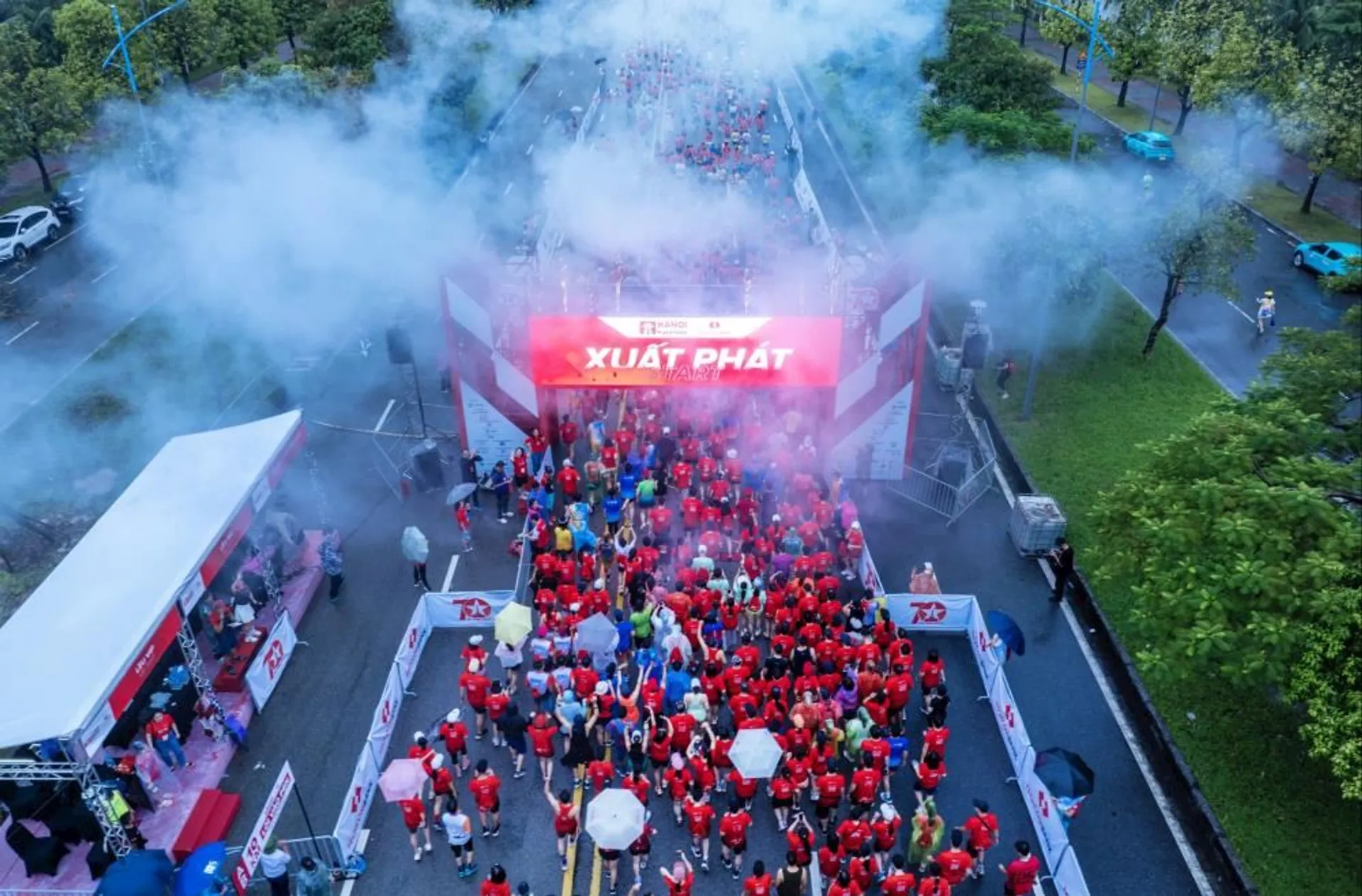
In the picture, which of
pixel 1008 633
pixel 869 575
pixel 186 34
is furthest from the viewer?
pixel 186 34

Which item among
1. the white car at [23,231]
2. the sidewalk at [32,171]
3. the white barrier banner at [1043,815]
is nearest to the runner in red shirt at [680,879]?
the white barrier banner at [1043,815]

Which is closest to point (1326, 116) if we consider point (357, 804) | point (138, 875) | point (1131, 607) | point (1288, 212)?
point (1288, 212)

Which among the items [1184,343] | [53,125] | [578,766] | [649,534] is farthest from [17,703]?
[53,125]

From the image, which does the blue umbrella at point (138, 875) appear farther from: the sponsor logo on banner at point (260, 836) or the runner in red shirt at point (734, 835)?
the runner in red shirt at point (734, 835)

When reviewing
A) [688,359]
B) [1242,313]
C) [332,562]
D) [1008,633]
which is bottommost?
[1242,313]

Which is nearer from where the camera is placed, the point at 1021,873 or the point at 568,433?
the point at 1021,873

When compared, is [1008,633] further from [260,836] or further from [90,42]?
[90,42]
